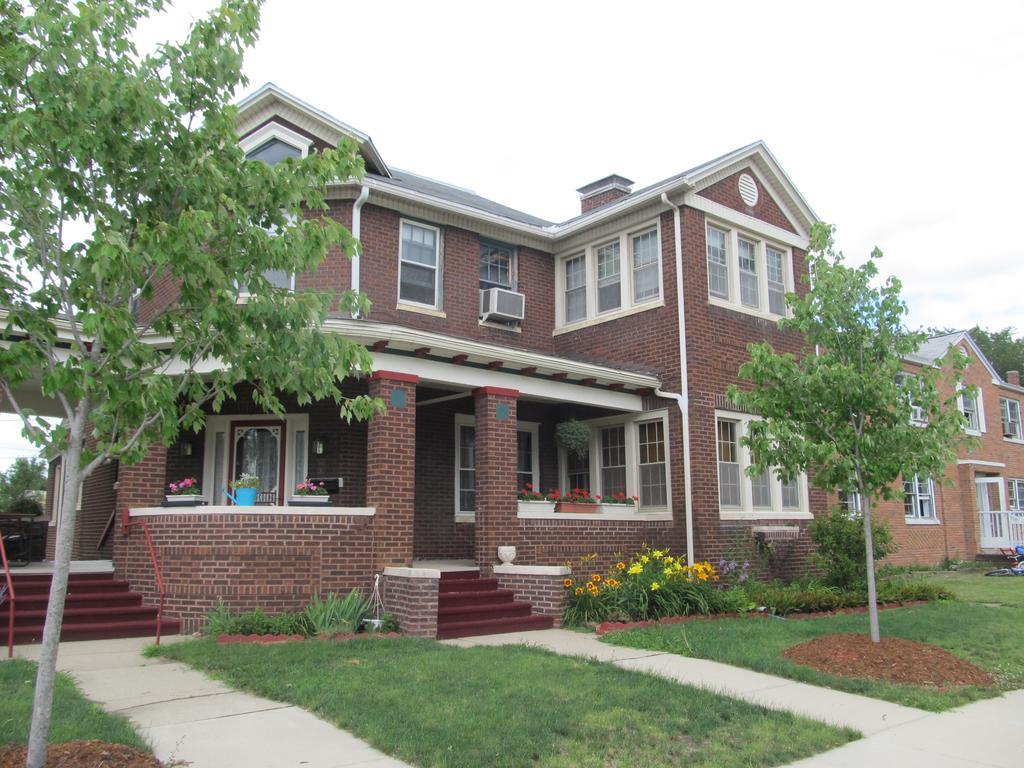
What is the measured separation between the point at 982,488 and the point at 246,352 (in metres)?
25.1

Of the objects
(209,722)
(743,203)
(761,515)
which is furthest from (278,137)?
(209,722)

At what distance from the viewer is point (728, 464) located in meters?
14.4

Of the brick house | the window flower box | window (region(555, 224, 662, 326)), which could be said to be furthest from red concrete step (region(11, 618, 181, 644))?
window (region(555, 224, 662, 326))

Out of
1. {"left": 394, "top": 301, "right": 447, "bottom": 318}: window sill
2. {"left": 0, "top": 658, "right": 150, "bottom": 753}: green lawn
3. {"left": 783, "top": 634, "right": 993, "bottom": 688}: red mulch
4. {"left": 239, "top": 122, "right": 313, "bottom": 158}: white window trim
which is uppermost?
{"left": 239, "top": 122, "right": 313, "bottom": 158}: white window trim

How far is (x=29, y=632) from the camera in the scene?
9008 mm

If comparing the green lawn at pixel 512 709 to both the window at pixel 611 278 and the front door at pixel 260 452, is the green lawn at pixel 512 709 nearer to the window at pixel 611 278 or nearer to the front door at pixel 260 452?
the front door at pixel 260 452

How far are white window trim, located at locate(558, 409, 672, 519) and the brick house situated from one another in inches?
1.6

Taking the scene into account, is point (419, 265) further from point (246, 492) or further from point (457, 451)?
point (246, 492)

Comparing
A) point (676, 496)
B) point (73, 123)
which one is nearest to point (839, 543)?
point (676, 496)

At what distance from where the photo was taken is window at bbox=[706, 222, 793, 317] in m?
15.0

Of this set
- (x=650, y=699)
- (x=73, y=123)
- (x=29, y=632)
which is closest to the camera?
(x=73, y=123)

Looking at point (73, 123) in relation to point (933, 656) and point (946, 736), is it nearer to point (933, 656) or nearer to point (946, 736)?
point (946, 736)

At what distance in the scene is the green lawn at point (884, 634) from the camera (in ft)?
24.7

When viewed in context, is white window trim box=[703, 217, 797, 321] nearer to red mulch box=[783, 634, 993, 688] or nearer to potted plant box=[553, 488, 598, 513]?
potted plant box=[553, 488, 598, 513]
